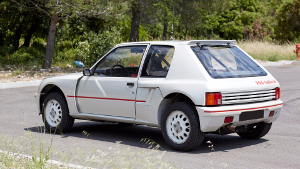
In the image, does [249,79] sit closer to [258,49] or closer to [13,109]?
[13,109]

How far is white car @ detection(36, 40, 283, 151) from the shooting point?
248 inches

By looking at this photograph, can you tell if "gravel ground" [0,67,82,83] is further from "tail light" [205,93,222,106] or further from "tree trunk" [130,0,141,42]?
"tail light" [205,93,222,106]

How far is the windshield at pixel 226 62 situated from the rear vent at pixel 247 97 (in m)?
0.31

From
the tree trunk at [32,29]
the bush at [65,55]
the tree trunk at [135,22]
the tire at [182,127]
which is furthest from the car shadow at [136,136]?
the tree trunk at [135,22]

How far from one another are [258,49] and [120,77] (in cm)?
2792

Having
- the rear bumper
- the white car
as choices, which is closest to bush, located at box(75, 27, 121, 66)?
the white car

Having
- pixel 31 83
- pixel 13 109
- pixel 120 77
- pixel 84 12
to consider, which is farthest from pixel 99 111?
pixel 84 12

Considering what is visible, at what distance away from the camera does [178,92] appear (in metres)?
6.51

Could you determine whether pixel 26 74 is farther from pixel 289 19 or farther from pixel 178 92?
pixel 289 19

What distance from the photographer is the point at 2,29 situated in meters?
28.3

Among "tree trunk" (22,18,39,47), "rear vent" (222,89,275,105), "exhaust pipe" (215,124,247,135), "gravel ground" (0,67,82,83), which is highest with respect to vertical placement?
"tree trunk" (22,18,39,47)

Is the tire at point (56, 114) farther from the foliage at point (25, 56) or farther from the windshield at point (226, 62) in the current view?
the foliage at point (25, 56)

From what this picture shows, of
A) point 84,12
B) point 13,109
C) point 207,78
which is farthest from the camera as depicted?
point 84,12

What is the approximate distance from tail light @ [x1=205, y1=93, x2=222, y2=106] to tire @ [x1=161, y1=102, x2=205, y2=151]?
0.28 meters
